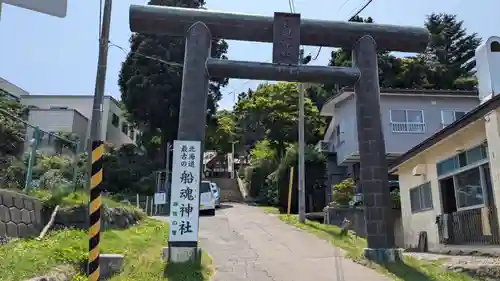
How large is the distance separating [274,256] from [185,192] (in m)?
3.47

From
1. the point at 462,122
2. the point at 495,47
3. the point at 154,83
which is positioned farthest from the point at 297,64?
the point at 154,83

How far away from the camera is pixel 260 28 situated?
1148 cm

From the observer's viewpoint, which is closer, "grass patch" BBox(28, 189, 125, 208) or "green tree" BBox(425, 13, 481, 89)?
"grass patch" BBox(28, 189, 125, 208)

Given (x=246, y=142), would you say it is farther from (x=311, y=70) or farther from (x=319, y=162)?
(x=311, y=70)

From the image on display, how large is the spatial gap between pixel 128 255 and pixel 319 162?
2443 centimetres

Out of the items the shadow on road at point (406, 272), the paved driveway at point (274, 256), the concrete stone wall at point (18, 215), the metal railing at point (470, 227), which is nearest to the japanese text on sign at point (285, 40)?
the paved driveway at point (274, 256)

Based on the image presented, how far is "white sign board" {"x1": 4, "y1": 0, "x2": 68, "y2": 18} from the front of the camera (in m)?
3.98

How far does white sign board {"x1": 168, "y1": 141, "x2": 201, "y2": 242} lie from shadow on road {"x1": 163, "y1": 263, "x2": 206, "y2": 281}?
22.5 inches

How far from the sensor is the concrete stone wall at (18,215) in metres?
9.03

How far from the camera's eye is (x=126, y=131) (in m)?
48.6

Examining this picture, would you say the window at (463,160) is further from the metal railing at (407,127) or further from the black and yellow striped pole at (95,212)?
the metal railing at (407,127)

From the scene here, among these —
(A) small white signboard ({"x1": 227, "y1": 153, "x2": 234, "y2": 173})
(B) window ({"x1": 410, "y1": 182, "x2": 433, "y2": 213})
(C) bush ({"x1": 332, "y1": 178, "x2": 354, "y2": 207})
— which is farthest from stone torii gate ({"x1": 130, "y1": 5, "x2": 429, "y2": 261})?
(A) small white signboard ({"x1": 227, "y1": 153, "x2": 234, "y2": 173})

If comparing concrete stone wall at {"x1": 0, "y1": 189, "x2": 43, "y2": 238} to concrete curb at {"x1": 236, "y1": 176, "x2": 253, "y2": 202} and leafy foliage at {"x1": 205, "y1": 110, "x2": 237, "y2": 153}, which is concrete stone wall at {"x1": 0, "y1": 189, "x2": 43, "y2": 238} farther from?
leafy foliage at {"x1": 205, "y1": 110, "x2": 237, "y2": 153}

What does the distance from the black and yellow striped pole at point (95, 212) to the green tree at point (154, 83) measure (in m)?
27.0
